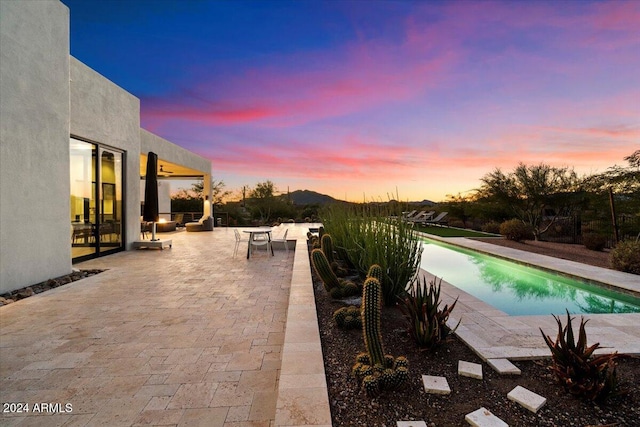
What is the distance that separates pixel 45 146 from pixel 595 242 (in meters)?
13.5

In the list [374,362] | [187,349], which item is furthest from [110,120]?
[374,362]

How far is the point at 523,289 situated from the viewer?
5645mm

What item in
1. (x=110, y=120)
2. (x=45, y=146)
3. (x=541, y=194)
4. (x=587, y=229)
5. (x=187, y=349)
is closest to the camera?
(x=187, y=349)

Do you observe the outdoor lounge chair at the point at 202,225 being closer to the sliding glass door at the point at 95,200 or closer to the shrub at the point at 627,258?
the sliding glass door at the point at 95,200

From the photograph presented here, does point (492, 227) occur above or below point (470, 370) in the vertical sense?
above

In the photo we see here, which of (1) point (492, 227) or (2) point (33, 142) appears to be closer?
(2) point (33, 142)

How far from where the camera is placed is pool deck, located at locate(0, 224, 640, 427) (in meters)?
1.94

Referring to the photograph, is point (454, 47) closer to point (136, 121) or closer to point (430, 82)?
point (430, 82)

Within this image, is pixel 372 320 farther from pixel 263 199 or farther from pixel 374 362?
pixel 263 199

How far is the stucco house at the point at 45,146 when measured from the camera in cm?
460

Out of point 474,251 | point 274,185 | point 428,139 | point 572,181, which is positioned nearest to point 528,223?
point 572,181

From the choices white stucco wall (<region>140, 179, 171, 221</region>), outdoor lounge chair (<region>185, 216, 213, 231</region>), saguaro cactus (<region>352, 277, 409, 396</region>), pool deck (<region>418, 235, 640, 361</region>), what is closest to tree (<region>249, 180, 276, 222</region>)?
white stucco wall (<region>140, 179, 171, 221</region>)

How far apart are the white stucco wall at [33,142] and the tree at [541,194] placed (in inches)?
555

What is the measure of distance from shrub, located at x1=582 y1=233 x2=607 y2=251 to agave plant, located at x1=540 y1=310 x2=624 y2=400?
9501 mm
